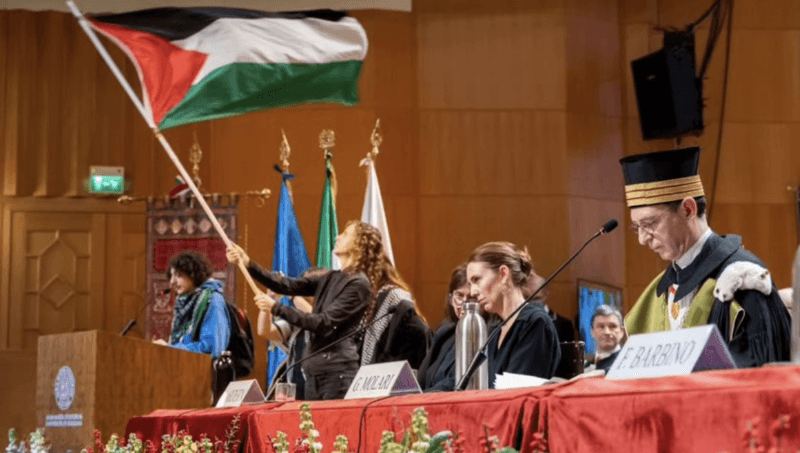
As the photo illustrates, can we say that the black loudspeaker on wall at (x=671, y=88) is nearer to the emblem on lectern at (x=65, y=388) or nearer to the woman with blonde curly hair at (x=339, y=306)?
the woman with blonde curly hair at (x=339, y=306)

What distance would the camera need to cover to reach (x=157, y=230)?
795cm

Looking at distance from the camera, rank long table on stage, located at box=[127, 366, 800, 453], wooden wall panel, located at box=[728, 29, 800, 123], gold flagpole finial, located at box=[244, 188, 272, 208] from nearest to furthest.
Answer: long table on stage, located at box=[127, 366, 800, 453]
gold flagpole finial, located at box=[244, 188, 272, 208]
wooden wall panel, located at box=[728, 29, 800, 123]

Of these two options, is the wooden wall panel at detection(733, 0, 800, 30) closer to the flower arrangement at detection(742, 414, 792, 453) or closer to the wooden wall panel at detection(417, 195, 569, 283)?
the wooden wall panel at detection(417, 195, 569, 283)

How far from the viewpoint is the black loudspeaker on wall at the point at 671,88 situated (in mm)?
8812

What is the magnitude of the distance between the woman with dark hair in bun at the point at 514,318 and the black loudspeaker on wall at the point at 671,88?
5545mm

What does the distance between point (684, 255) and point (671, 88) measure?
6390 millimetres

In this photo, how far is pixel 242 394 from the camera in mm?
3617

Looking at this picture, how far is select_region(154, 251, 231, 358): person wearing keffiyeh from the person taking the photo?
598cm

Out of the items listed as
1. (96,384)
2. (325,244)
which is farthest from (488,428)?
(325,244)

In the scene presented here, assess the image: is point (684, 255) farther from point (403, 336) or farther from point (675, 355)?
point (403, 336)

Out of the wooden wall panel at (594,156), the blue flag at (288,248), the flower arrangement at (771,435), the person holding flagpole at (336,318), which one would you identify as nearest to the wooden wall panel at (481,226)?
the wooden wall panel at (594,156)

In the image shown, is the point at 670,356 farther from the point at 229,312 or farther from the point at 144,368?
the point at 229,312

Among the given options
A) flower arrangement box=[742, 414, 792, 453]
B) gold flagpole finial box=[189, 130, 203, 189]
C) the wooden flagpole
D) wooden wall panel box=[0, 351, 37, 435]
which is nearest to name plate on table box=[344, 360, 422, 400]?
flower arrangement box=[742, 414, 792, 453]

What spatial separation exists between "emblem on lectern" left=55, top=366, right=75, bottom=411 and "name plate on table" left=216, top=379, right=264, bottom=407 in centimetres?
136
